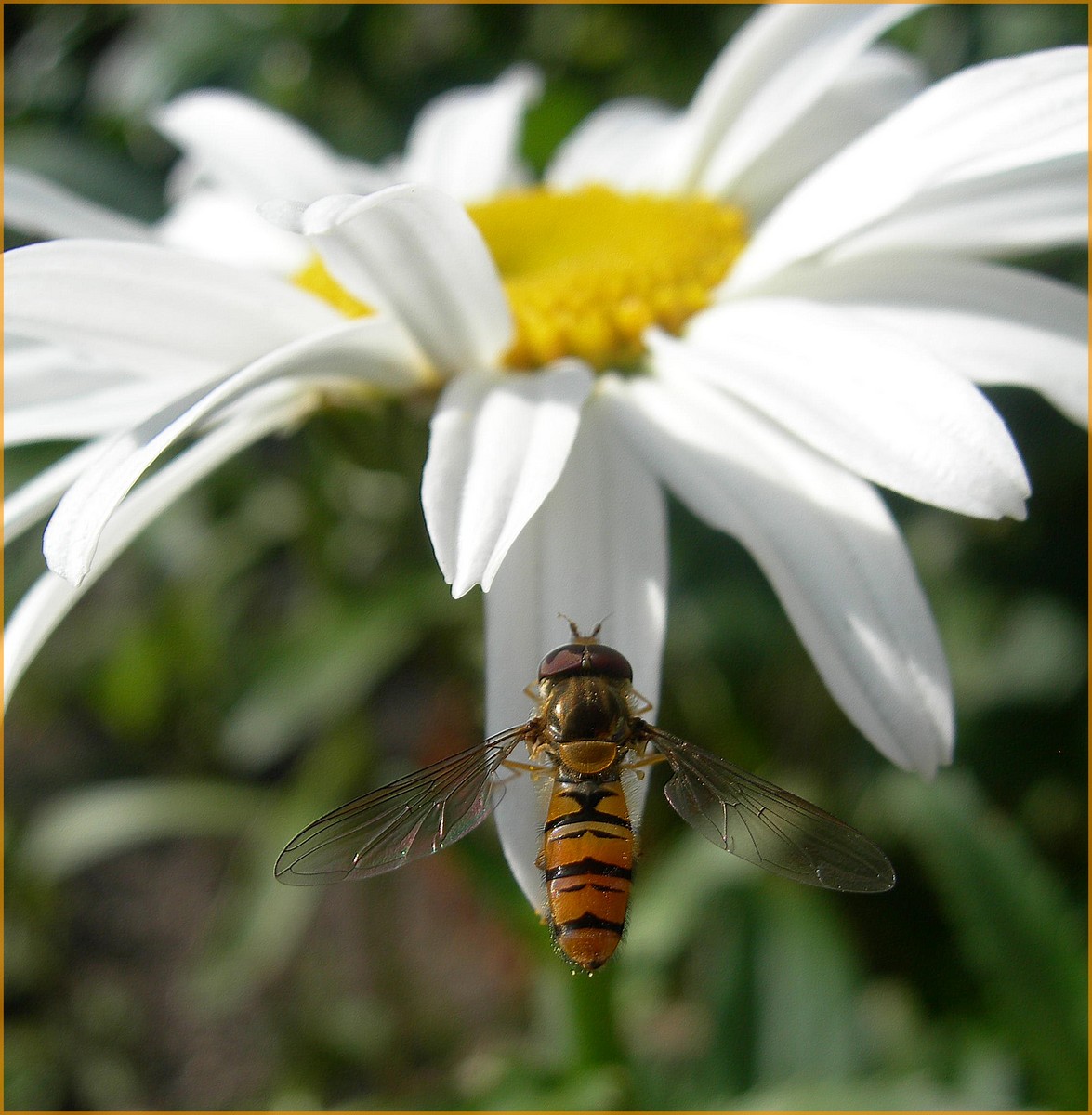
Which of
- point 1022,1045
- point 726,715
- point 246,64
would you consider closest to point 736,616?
point 726,715

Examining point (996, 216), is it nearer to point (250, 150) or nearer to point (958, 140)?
point (958, 140)

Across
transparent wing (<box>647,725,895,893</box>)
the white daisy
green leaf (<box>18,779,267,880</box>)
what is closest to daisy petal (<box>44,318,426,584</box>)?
the white daisy

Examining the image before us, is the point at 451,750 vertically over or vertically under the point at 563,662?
over

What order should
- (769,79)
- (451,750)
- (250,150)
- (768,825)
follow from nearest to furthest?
(768,825) < (769,79) < (250,150) < (451,750)

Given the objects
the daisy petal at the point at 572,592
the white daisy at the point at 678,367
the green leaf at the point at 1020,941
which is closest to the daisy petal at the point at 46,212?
the white daisy at the point at 678,367

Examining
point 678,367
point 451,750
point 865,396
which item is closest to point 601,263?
point 678,367

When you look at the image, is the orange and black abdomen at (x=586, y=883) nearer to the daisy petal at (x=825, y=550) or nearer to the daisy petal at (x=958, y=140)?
the daisy petal at (x=825, y=550)

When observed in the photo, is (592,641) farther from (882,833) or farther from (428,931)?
(428,931)
